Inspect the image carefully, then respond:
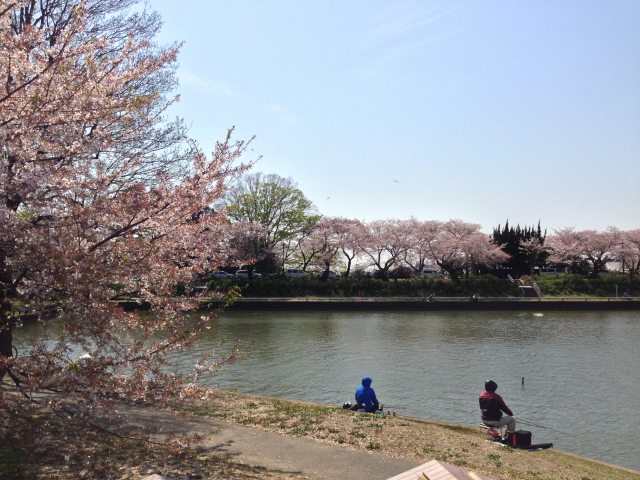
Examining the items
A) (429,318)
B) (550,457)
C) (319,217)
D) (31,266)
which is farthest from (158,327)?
(319,217)

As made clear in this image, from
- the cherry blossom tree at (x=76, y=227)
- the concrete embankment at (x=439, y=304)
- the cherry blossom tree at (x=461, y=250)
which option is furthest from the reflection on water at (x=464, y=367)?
the cherry blossom tree at (x=461, y=250)

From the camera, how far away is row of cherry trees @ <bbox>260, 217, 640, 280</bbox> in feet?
180

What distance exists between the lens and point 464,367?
19.1m

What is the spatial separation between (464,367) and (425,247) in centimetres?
3729

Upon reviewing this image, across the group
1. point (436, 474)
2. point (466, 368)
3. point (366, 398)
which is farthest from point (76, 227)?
point (466, 368)

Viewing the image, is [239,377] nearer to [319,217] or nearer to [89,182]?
[89,182]

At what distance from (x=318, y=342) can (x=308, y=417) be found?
1521 centimetres

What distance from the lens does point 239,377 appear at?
671 inches

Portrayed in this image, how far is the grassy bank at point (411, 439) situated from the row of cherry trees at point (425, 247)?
43.3 metres

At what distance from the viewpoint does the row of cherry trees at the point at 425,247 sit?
54.8 metres

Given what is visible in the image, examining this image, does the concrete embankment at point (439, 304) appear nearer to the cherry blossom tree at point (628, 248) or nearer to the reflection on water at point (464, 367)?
the reflection on water at point (464, 367)

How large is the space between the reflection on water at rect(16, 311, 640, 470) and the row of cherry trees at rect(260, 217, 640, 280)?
2158cm

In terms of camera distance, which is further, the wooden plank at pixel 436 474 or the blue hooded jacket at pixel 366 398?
the blue hooded jacket at pixel 366 398

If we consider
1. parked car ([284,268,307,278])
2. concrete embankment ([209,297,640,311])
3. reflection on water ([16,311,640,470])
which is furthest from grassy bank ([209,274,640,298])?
reflection on water ([16,311,640,470])
